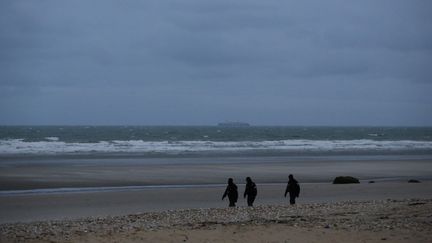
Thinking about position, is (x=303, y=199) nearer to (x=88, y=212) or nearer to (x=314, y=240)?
(x=88, y=212)

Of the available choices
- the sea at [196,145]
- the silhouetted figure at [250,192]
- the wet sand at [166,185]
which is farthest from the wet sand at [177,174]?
the sea at [196,145]

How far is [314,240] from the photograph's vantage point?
30.3ft

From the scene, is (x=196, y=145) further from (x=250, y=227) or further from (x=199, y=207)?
(x=250, y=227)

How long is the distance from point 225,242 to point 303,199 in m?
8.24

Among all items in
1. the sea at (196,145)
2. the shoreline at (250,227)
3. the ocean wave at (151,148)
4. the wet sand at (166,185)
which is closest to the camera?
the shoreline at (250,227)

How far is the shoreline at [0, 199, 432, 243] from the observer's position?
9453 millimetres

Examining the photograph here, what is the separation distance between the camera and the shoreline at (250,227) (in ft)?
31.0

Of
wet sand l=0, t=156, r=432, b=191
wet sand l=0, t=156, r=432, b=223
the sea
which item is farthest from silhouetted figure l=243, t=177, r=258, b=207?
the sea

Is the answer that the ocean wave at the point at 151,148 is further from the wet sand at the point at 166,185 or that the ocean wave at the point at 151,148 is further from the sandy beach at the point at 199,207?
the sandy beach at the point at 199,207

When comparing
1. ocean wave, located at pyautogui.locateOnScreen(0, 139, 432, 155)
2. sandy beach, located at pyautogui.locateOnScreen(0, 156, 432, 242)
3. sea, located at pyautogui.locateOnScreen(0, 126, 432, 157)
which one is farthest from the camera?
ocean wave, located at pyautogui.locateOnScreen(0, 139, 432, 155)

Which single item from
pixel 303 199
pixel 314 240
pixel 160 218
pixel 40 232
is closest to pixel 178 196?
pixel 303 199

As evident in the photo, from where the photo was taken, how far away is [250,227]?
404 inches

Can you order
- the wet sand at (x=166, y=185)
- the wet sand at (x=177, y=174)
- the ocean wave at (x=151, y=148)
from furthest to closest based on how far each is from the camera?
the ocean wave at (x=151, y=148) < the wet sand at (x=177, y=174) < the wet sand at (x=166, y=185)

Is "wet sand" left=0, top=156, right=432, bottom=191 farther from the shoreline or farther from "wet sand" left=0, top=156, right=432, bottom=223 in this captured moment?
the shoreline
